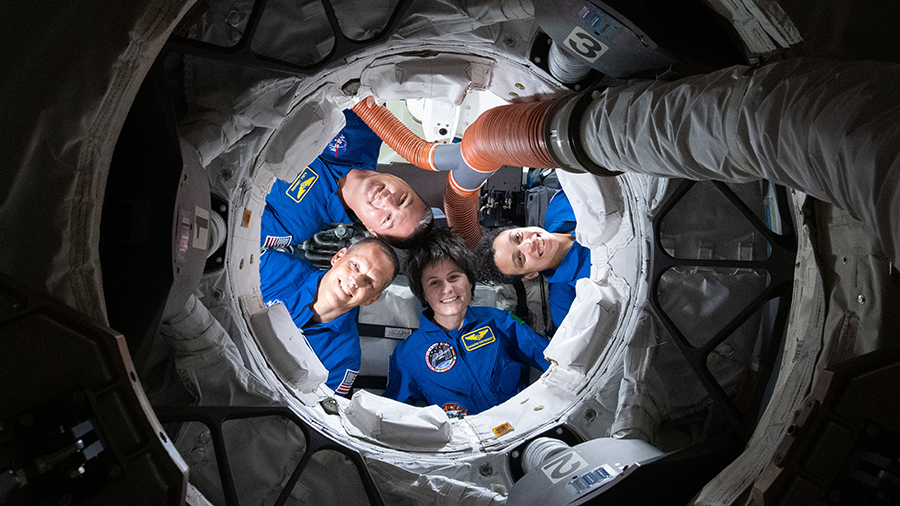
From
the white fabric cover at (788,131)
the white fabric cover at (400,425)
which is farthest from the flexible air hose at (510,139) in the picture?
the white fabric cover at (400,425)

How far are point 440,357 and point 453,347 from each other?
15cm

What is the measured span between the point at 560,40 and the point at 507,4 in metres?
0.25

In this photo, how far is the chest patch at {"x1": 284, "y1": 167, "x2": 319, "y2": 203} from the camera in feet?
13.3


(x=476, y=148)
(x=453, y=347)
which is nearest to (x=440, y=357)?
(x=453, y=347)

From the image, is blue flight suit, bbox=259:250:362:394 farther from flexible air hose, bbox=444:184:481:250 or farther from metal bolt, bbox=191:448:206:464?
metal bolt, bbox=191:448:206:464

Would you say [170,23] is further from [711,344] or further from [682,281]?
[682,281]

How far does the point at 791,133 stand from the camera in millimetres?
969

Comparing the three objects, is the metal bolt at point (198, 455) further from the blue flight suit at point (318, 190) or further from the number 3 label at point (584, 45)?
the blue flight suit at point (318, 190)

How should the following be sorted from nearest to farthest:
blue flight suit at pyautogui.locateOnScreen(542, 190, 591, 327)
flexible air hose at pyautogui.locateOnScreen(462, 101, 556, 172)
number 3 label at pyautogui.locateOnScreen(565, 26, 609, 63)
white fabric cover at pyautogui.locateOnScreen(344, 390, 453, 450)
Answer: number 3 label at pyautogui.locateOnScreen(565, 26, 609, 63) < flexible air hose at pyautogui.locateOnScreen(462, 101, 556, 172) < white fabric cover at pyautogui.locateOnScreen(344, 390, 453, 450) < blue flight suit at pyautogui.locateOnScreen(542, 190, 591, 327)

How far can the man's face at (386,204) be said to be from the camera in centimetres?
387

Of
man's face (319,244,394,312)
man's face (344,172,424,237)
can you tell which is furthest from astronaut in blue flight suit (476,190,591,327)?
man's face (319,244,394,312)

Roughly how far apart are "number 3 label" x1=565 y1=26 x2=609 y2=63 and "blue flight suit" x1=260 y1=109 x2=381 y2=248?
2746 mm

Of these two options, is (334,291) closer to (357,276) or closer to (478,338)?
(357,276)

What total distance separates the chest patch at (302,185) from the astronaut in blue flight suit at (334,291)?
599mm
